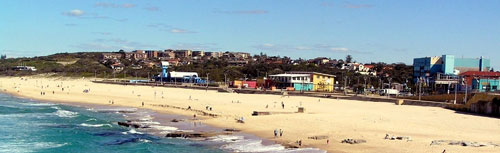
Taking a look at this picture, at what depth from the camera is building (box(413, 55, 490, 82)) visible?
66188mm

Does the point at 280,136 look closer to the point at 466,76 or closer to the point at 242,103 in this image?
the point at 242,103

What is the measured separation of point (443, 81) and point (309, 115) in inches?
1096

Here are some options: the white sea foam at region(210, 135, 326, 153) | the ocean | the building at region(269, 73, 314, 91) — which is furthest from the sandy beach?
the building at region(269, 73, 314, 91)

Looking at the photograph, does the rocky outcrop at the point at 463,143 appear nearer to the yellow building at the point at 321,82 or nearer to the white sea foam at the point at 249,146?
the white sea foam at the point at 249,146

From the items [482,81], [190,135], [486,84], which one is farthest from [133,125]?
[486,84]

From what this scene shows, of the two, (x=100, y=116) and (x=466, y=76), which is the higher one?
(x=466, y=76)

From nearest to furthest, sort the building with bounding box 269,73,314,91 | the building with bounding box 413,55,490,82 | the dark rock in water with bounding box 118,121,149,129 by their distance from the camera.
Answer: the dark rock in water with bounding box 118,121,149,129 < the building with bounding box 413,55,490,82 < the building with bounding box 269,73,314,91

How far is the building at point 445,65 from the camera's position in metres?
66.2

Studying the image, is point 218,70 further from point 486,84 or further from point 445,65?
point 486,84

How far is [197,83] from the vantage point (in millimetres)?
91875

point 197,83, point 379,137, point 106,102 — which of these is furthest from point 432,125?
point 197,83

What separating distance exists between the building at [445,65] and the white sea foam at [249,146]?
138ft

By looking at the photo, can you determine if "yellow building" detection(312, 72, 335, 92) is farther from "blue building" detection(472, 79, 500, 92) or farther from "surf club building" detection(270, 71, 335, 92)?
"blue building" detection(472, 79, 500, 92)

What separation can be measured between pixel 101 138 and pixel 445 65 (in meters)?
48.3
